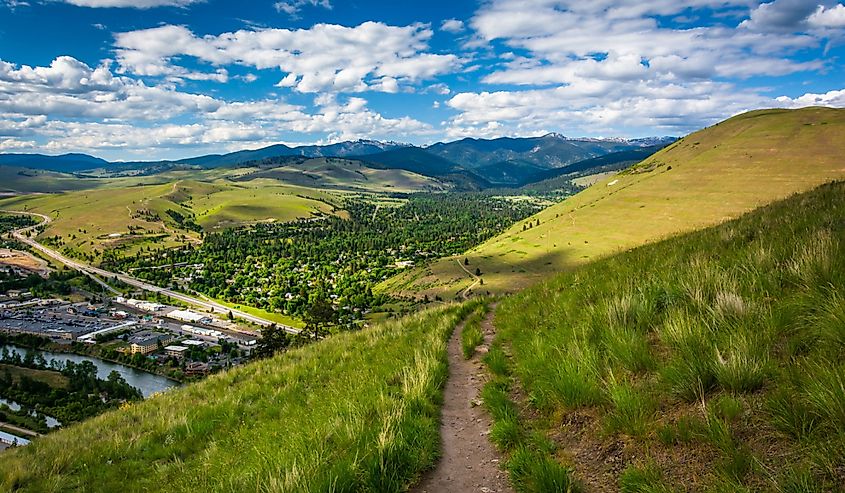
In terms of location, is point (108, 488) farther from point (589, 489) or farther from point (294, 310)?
point (294, 310)

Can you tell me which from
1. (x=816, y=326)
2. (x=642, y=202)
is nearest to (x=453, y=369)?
(x=816, y=326)

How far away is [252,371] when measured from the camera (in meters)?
16.4

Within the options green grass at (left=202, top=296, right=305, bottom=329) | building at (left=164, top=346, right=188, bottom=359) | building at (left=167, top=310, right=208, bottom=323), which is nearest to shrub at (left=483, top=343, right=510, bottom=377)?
building at (left=164, top=346, right=188, bottom=359)

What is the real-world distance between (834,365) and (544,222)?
17961cm

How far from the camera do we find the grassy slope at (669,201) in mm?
121750

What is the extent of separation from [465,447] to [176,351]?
352ft

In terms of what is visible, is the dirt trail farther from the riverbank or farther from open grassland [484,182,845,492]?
the riverbank

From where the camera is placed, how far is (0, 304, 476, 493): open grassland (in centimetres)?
535

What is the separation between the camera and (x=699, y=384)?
197 inches

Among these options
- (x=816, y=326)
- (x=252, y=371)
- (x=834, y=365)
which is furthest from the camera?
(x=252, y=371)

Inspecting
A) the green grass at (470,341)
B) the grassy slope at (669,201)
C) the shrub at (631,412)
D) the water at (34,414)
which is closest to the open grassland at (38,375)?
the water at (34,414)

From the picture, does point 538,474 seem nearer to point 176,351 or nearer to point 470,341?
point 470,341

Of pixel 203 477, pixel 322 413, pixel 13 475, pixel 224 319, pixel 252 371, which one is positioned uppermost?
pixel 322 413

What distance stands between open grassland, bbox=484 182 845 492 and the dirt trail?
31 cm
